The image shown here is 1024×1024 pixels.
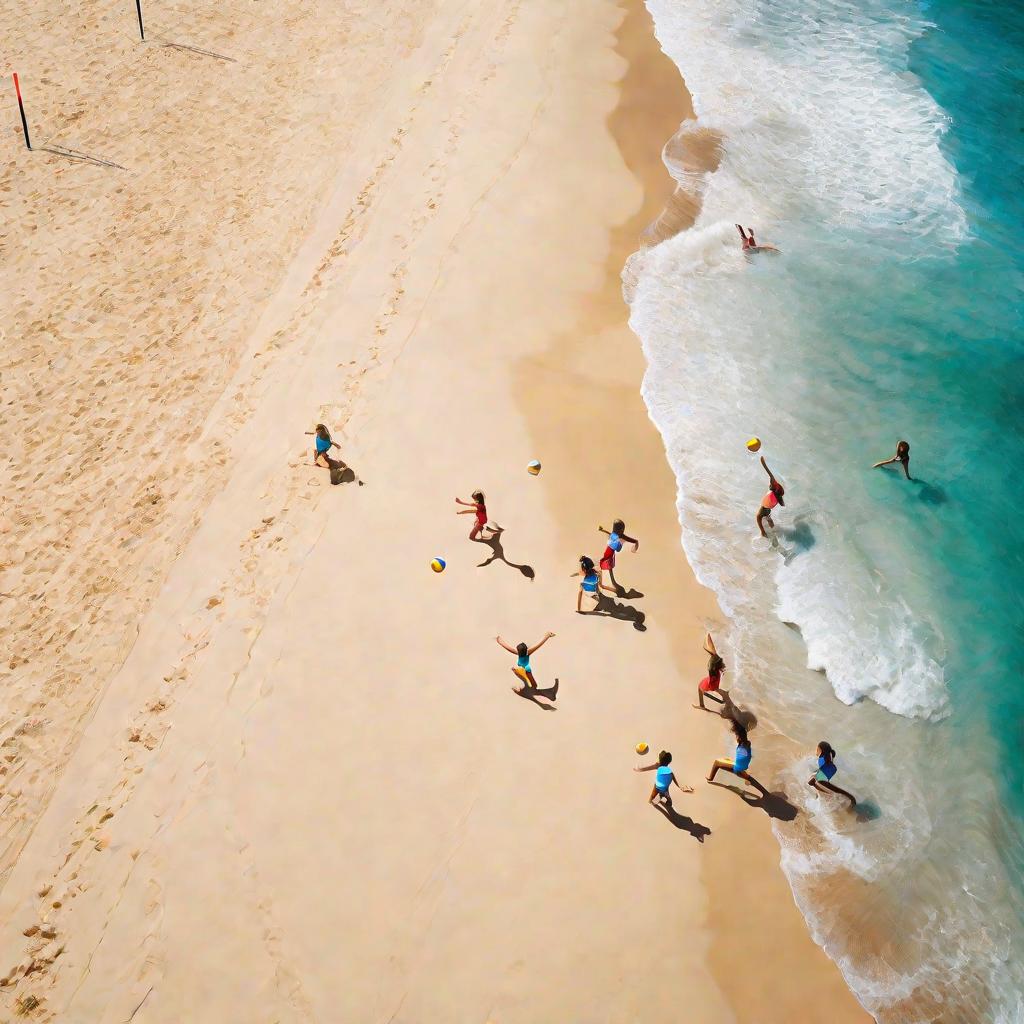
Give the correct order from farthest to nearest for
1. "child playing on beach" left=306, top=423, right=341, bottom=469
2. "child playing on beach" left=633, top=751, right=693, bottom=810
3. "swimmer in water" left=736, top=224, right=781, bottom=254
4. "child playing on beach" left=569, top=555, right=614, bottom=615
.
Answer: "swimmer in water" left=736, top=224, right=781, bottom=254 < "child playing on beach" left=306, top=423, right=341, bottom=469 < "child playing on beach" left=569, top=555, right=614, bottom=615 < "child playing on beach" left=633, top=751, right=693, bottom=810

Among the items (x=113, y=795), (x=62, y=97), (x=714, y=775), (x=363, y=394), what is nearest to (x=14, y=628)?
(x=113, y=795)

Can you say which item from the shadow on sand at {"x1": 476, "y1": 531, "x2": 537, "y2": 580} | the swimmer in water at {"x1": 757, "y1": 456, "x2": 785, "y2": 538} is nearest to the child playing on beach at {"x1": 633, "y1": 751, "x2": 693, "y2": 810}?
the shadow on sand at {"x1": 476, "y1": 531, "x2": 537, "y2": 580}

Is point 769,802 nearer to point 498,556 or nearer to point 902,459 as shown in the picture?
point 498,556

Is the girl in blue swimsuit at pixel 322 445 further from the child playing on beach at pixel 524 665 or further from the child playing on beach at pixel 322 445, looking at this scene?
the child playing on beach at pixel 524 665

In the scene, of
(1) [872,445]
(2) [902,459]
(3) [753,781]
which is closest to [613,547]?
(3) [753,781]

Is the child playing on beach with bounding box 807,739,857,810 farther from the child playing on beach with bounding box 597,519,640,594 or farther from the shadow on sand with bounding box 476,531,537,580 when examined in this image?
the shadow on sand with bounding box 476,531,537,580

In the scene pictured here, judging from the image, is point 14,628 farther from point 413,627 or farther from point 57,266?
point 57,266

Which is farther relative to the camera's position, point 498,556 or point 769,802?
point 498,556
